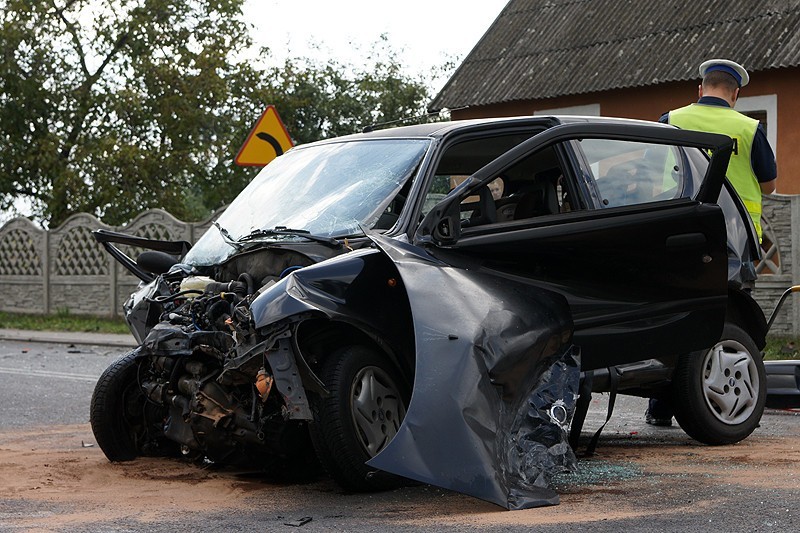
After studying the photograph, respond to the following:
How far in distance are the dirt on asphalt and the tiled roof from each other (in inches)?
558

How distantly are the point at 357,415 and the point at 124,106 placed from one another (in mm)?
25726

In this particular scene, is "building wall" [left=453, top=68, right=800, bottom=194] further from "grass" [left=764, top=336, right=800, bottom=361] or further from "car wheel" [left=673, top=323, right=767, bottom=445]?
"car wheel" [left=673, top=323, right=767, bottom=445]

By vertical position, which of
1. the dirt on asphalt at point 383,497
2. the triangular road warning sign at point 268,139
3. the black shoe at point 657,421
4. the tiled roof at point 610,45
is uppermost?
the tiled roof at point 610,45

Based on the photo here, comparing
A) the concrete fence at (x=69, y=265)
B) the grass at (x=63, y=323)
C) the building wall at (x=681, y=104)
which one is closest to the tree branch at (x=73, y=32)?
the concrete fence at (x=69, y=265)

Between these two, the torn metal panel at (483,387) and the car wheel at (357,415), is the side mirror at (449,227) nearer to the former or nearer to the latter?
the torn metal panel at (483,387)

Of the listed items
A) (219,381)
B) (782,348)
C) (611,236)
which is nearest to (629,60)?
(782,348)

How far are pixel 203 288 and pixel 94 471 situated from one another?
119 cm

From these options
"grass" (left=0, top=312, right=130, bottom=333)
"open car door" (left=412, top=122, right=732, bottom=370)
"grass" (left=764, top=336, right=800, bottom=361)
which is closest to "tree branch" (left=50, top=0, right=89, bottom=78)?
"grass" (left=0, top=312, right=130, bottom=333)

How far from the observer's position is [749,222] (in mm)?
7945

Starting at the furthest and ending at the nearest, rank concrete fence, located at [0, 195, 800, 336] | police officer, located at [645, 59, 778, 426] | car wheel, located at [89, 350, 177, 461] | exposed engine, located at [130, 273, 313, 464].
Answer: concrete fence, located at [0, 195, 800, 336] < police officer, located at [645, 59, 778, 426] < car wheel, located at [89, 350, 177, 461] < exposed engine, located at [130, 273, 313, 464]

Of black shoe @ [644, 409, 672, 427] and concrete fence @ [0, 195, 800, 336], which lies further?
concrete fence @ [0, 195, 800, 336]

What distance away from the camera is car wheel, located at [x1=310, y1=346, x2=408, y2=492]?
590 cm

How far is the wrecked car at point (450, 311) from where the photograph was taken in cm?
571

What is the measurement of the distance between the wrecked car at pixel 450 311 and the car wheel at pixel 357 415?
0.01 m
